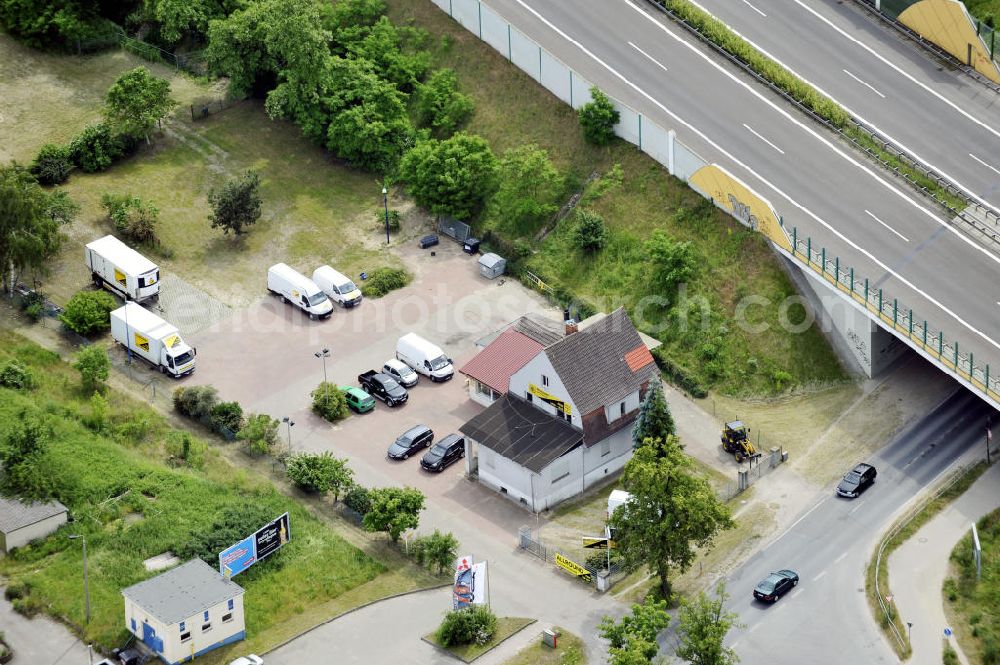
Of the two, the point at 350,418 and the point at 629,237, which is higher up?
the point at 629,237

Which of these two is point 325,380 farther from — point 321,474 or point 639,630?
point 639,630

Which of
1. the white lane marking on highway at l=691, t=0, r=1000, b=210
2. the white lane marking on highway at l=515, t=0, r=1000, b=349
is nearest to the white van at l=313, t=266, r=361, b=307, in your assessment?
the white lane marking on highway at l=515, t=0, r=1000, b=349

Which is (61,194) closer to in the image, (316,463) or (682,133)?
(316,463)

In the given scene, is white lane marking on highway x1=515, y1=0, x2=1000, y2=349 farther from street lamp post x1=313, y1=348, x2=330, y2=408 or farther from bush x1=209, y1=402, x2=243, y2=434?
bush x1=209, y1=402, x2=243, y2=434

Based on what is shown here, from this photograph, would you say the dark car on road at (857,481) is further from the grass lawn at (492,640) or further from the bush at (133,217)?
the bush at (133,217)

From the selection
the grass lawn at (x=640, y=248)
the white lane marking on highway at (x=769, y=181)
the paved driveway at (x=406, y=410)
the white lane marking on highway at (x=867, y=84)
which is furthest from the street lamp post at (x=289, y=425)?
the white lane marking on highway at (x=867, y=84)

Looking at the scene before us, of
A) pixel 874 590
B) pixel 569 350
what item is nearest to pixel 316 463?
pixel 569 350
